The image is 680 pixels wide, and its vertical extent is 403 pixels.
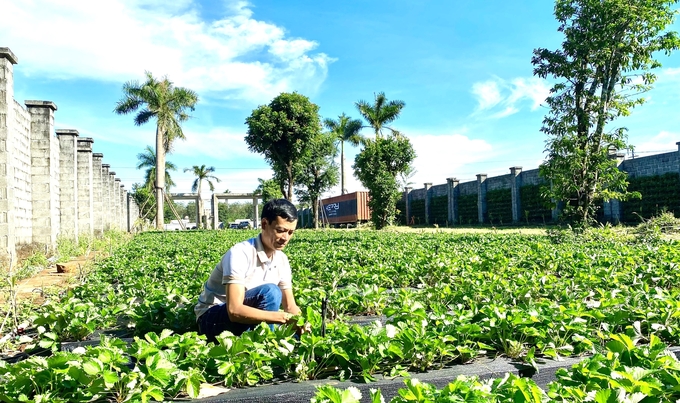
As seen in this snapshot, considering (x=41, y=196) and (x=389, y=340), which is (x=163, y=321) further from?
(x=41, y=196)

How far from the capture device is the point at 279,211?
3.33 meters

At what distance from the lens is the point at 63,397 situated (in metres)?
2.41

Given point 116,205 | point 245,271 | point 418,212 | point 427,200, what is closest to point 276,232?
point 245,271

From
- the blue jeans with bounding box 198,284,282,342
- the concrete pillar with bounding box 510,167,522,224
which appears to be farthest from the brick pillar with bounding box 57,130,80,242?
the concrete pillar with bounding box 510,167,522,224

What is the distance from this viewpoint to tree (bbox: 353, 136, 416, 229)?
24438 millimetres

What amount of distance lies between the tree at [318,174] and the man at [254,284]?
3009 cm

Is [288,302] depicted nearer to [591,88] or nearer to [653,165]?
[591,88]

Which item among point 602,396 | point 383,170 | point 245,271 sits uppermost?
point 383,170

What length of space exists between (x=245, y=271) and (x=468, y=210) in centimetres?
2774

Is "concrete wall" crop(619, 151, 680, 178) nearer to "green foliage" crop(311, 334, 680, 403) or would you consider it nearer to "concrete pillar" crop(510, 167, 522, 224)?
"concrete pillar" crop(510, 167, 522, 224)

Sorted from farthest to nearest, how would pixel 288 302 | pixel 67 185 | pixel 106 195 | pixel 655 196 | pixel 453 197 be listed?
pixel 453 197 < pixel 106 195 < pixel 655 196 < pixel 67 185 < pixel 288 302

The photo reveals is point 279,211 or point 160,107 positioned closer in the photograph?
point 279,211

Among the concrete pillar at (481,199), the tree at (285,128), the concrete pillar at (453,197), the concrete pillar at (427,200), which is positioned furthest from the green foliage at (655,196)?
the tree at (285,128)

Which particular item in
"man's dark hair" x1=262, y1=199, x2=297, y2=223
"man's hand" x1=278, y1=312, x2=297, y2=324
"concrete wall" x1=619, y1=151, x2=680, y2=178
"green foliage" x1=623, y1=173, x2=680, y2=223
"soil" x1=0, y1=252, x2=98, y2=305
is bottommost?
"soil" x1=0, y1=252, x2=98, y2=305
